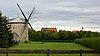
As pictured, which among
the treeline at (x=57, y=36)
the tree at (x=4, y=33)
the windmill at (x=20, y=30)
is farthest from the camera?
the treeline at (x=57, y=36)

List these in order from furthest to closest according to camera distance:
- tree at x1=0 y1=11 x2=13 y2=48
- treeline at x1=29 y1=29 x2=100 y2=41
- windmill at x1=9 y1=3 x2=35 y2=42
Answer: treeline at x1=29 y1=29 x2=100 y2=41 → windmill at x1=9 y1=3 x2=35 y2=42 → tree at x1=0 y1=11 x2=13 y2=48

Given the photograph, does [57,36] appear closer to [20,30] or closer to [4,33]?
[20,30]

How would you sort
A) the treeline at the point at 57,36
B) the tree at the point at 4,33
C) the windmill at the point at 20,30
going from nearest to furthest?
the tree at the point at 4,33 → the windmill at the point at 20,30 → the treeline at the point at 57,36

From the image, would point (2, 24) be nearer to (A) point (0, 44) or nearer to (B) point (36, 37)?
(A) point (0, 44)

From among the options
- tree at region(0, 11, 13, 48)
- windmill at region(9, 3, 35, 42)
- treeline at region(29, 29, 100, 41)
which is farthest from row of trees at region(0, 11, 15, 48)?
treeline at region(29, 29, 100, 41)

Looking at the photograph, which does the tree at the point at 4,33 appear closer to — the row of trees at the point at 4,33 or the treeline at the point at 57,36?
the row of trees at the point at 4,33

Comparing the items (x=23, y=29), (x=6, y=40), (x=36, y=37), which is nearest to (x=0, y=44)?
(x=6, y=40)

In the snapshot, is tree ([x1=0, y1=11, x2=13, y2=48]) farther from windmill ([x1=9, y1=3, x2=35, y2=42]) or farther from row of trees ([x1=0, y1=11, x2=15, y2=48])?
Answer: windmill ([x1=9, y1=3, x2=35, y2=42])

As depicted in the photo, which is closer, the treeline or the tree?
the tree

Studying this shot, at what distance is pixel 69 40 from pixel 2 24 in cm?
6808

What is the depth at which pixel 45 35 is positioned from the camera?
395ft

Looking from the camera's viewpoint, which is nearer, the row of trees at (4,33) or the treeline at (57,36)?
the row of trees at (4,33)

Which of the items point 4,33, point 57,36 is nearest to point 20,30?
point 57,36

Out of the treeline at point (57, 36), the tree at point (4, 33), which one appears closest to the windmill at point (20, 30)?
the treeline at point (57, 36)
